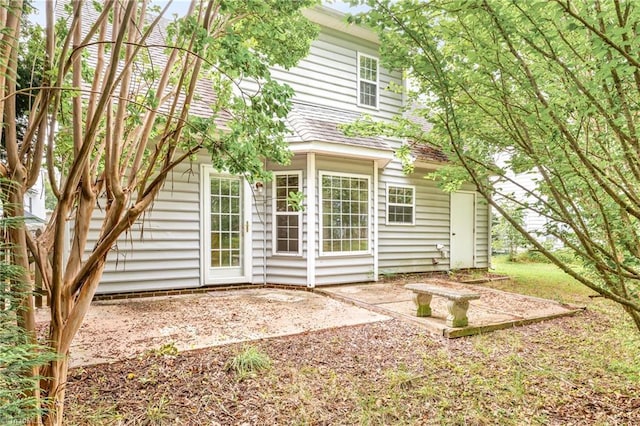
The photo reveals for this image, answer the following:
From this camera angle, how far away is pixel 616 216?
7.65 ft

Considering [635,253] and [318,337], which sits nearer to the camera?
[635,253]

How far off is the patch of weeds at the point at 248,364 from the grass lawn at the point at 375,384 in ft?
0.09

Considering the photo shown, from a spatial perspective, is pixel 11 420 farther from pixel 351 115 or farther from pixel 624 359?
pixel 351 115

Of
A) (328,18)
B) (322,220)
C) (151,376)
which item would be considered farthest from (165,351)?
(328,18)

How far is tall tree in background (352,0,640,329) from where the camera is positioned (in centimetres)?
177

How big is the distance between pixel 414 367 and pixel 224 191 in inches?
180

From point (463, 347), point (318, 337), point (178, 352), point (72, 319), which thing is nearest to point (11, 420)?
point (72, 319)

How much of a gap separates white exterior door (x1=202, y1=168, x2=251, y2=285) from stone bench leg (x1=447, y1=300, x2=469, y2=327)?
3.76 metres

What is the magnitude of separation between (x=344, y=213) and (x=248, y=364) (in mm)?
4422

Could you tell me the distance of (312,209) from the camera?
21.9ft

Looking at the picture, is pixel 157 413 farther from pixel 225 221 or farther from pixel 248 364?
pixel 225 221

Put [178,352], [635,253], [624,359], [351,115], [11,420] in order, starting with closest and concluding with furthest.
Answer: [11,420]
[635,253]
[178,352]
[624,359]
[351,115]

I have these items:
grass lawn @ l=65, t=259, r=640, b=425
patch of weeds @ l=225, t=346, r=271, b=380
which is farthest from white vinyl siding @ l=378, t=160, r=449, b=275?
patch of weeds @ l=225, t=346, r=271, b=380

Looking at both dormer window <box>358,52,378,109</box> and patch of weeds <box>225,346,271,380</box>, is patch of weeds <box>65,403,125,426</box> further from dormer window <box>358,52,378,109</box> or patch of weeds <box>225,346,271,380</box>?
Answer: dormer window <box>358,52,378,109</box>
